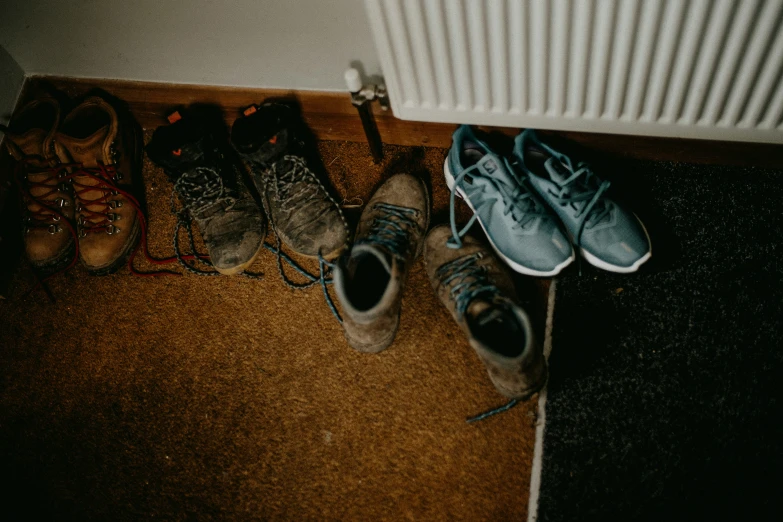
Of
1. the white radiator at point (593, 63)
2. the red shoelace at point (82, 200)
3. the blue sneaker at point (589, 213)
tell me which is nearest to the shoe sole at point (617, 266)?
the blue sneaker at point (589, 213)

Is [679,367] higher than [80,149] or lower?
lower

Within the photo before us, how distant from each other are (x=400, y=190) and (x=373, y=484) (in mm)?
639

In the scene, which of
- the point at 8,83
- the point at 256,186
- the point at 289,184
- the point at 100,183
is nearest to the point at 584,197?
the point at 289,184

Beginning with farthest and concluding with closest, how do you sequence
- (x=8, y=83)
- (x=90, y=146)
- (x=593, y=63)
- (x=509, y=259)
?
1. (x=8, y=83)
2. (x=90, y=146)
3. (x=509, y=259)
4. (x=593, y=63)

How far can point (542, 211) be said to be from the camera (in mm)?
1149

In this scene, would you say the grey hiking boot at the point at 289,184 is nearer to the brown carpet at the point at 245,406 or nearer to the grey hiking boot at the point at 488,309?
the brown carpet at the point at 245,406

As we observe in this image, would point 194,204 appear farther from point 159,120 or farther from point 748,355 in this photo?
point 748,355

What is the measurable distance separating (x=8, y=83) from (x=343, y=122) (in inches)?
35.0

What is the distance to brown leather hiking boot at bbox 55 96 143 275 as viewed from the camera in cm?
131

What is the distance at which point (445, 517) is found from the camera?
1090mm

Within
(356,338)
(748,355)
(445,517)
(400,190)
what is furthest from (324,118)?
(748,355)

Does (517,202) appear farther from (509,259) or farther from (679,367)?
(679,367)

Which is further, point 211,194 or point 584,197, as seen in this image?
point 211,194

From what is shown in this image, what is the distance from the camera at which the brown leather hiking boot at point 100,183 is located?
1.31 meters
